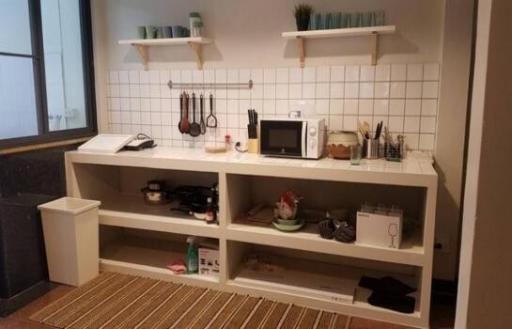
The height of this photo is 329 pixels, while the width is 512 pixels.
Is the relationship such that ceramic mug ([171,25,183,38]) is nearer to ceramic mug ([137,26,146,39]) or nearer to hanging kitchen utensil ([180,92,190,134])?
ceramic mug ([137,26,146,39])

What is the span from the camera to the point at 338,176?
7.00ft

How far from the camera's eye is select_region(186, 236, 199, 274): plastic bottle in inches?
104

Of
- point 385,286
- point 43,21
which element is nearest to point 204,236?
point 385,286

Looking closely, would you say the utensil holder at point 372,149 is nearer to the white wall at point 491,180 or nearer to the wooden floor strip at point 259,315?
the wooden floor strip at point 259,315

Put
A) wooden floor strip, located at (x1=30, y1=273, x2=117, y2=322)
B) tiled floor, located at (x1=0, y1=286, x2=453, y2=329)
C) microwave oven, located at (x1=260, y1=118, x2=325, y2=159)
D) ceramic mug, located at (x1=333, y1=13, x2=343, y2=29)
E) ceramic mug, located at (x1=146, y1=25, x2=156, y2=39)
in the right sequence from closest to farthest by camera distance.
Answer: tiled floor, located at (x1=0, y1=286, x2=453, y2=329) → wooden floor strip, located at (x1=30, y1=273, x2=117, y2=322) → microwave oven, located at (x1=260, y1=118, x2=325, y2=159) → ceramic mug, located at (x1=333, y1=13, x2=343, y2=29) → ceramic mug, located at (x1=146, y1=25, x2=156, y2=39)

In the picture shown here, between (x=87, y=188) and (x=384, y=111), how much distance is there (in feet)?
6.97

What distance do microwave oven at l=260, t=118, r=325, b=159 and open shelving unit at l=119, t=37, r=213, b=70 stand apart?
2.55 feet

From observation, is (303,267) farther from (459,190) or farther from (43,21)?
(43,21)

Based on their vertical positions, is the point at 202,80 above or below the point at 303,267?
above

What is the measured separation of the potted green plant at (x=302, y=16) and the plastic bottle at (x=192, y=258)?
154cm

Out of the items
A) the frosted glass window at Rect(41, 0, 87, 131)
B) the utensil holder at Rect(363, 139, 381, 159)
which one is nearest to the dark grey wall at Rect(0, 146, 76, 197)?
the frosted glass window at Rect(41, 0, 87, 131)

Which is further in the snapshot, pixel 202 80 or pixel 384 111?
pixel 202 80

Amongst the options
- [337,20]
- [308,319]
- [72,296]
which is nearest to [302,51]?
[337,20]

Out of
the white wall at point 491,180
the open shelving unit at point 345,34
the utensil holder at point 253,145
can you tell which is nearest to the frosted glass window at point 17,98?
the utensil holder at point 253,145
